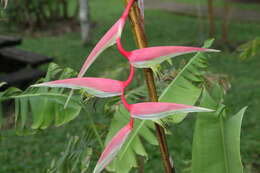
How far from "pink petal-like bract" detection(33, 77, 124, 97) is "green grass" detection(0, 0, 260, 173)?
1128mm

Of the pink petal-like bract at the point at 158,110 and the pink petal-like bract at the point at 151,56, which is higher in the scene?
the pink petal-like bract at the point at 151,56

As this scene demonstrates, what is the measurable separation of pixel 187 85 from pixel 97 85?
83 cm

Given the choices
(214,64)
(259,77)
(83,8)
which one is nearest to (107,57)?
(83,8)

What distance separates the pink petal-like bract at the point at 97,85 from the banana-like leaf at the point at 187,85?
751 mm

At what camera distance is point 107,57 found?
19.7 feet

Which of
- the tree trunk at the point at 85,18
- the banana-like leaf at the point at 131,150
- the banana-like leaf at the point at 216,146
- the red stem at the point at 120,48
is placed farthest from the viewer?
the tree trunk at the point at 85,18

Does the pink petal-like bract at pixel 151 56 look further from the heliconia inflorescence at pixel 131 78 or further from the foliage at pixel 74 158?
the foliage at pixel 74 158

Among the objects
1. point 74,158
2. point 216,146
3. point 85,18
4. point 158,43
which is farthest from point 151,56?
point 85,18

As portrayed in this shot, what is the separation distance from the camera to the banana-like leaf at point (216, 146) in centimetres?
93

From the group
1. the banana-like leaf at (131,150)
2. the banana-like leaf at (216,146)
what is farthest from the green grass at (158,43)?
the banana-like leaf at (216,146)

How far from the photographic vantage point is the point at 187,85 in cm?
138

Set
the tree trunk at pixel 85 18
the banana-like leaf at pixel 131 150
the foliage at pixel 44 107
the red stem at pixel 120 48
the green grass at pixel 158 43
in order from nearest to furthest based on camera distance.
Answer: the red stem at pixel 120 48
the banana-like leaf at pixel 131 150
the foliage at pixel 44 107
the green grass at pixel 158 43
the tree trunk at pixel 85 18

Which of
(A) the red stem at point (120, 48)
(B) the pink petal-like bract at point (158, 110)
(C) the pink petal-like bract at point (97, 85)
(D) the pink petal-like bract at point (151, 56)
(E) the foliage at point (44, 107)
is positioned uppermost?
(A) the red stem at point (120, 48)

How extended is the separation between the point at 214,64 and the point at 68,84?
16.0ft
